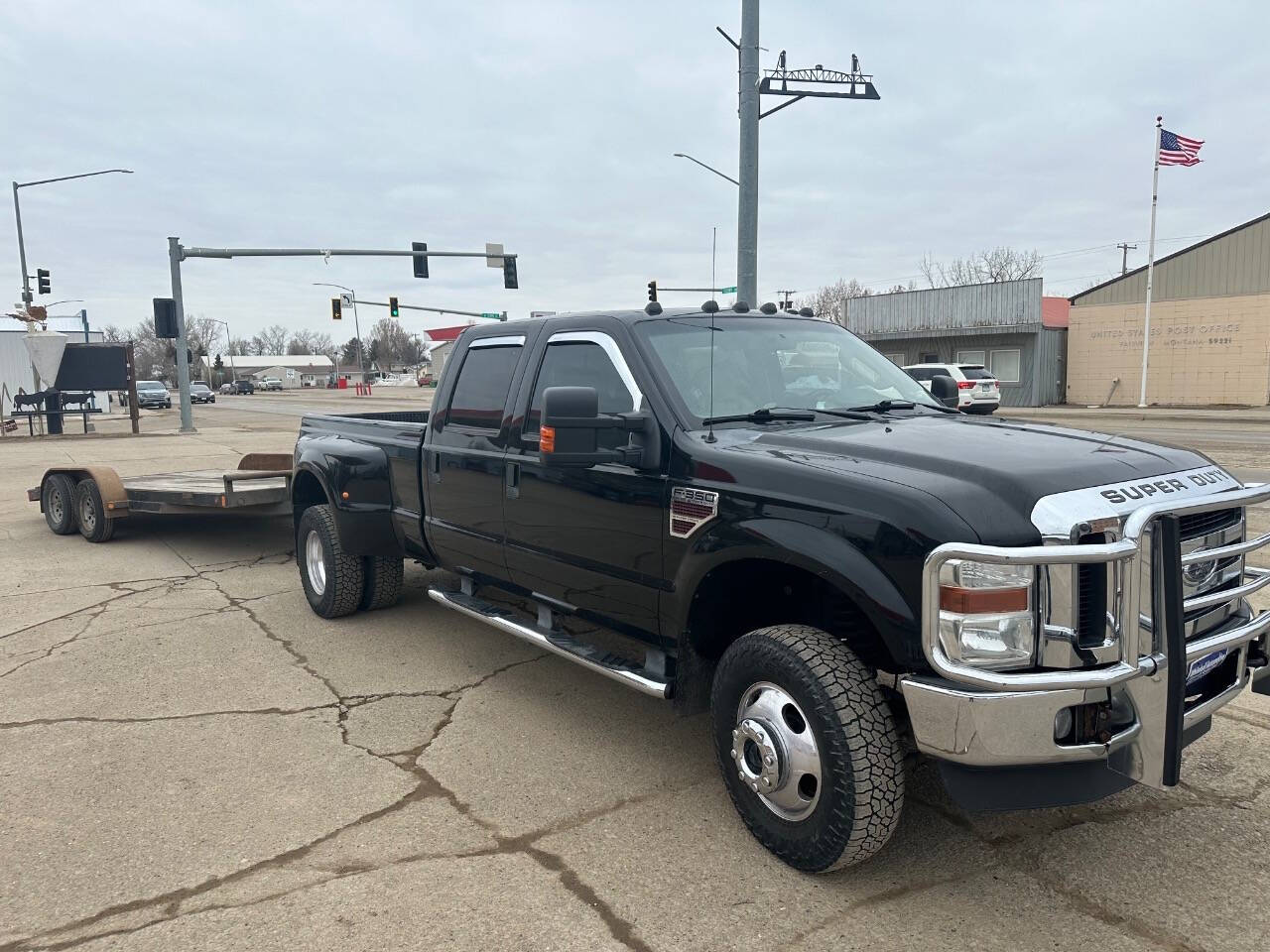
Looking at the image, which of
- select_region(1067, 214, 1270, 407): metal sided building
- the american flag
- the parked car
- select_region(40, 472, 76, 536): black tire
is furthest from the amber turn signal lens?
the parked car

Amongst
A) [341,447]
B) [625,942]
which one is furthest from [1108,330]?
[625,942]

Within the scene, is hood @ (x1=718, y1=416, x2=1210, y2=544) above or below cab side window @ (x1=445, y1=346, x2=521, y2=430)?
below

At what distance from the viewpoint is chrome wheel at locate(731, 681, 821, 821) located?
3.08 metres

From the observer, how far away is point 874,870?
3.19 meters

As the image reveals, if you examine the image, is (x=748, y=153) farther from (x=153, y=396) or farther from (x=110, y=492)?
(x=153, y=396)

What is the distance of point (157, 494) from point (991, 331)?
34171 millimetres

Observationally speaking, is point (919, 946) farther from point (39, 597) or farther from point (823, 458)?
point (39, 597)

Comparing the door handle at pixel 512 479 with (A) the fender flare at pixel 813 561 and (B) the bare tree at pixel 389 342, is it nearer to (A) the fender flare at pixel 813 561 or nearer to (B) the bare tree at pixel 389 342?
(A) the fender flare at pixel 813 561

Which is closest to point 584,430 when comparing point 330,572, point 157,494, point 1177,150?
point 330,572

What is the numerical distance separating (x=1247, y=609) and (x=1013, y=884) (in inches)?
52.1

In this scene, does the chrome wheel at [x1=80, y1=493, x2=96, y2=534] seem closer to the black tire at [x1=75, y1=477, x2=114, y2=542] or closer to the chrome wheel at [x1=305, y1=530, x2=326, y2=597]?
the black tire at [x1=75, y1=477, x2=114, y2=542]

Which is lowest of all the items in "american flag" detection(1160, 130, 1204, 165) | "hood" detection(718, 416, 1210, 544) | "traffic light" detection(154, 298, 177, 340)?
"hood" detection(718, 416, 1210, 544)

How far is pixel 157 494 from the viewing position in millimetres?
8359

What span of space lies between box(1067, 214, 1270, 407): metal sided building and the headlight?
3483 centimetres
